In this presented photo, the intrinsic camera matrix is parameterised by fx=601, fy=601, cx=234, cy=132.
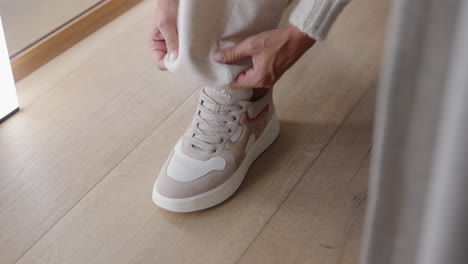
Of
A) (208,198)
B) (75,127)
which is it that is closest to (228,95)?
(208,198)

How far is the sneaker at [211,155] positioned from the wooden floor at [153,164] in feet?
0.09

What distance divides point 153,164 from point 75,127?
0.62ft

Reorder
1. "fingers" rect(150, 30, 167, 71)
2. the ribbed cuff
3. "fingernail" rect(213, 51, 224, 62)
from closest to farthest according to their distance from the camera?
the ribbed cuff, "fingernail" rect(213, 51, 224, 62), "fingers" rect(150, 30, 167, 71)

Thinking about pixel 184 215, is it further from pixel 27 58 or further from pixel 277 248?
pixel 27 58

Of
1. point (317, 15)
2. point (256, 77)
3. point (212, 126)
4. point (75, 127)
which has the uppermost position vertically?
point (317, 15)

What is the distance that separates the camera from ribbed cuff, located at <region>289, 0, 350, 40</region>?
2.60 ft

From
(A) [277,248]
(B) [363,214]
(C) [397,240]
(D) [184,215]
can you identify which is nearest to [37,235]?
(D) [184,215]

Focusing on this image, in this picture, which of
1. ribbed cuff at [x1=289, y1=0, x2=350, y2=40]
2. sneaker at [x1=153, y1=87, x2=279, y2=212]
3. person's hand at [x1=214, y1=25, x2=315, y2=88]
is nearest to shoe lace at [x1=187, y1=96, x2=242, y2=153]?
sneaker at [x1=153, y1=87, x2=279, y2=212]

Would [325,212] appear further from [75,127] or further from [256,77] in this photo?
[75,127]

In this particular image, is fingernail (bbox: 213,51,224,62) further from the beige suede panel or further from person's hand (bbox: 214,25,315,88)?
the beige suede panel

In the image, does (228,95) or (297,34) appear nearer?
(297,34)

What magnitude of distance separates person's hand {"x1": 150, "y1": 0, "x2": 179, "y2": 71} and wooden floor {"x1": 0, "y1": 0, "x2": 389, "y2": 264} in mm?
195

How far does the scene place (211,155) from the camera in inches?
39.3

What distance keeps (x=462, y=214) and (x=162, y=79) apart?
41.8 inches
